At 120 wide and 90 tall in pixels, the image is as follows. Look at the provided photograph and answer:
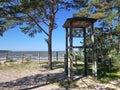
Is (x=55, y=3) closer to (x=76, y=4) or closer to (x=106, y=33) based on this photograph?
(x=76, y=4)

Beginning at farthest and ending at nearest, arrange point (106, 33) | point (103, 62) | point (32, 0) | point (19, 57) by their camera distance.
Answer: point (19, 57)
point (106, 33)
point (103, 62)
point (32, 0)

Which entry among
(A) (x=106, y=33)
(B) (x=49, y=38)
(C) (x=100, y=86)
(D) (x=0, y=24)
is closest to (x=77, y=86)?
(C) (x=100, y=86)

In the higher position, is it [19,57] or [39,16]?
[39,16]

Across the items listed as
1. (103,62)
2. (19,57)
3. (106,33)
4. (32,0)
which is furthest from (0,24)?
(19,57)

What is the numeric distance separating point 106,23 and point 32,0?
8332mm

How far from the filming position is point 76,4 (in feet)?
60.2

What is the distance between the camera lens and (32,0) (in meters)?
14.1

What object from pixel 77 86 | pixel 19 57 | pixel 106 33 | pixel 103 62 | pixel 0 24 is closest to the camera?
pixel 77 86

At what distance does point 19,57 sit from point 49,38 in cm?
1272

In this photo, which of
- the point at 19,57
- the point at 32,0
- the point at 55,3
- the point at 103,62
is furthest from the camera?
the point at 19,57

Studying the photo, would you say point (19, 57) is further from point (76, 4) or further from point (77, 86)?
point (77, 86)

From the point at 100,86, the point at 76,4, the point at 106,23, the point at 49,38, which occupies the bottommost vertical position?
the point at 100,86

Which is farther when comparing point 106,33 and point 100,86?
point 106,33

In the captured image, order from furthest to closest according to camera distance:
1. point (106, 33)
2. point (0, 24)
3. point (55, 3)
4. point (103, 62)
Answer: point (106, 33), point (103, 62), point (55, 3), point (0, 24)
